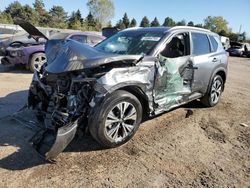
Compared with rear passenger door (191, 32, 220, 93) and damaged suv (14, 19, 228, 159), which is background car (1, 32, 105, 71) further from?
rear passenger door (191, 32, 220, 93)

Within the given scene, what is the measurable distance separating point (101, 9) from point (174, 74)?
263ft

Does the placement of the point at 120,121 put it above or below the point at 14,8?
below

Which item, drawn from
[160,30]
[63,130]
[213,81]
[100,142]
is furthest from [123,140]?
[213,81]

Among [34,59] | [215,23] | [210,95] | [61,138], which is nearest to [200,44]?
[210,95]

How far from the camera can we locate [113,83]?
4016 millimetres

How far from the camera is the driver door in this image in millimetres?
4777

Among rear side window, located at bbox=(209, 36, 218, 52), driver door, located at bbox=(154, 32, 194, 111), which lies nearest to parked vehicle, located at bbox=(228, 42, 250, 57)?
rear side window, located at bbox=(209, 36, 218, 52)

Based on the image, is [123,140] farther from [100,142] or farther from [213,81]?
[213,81]

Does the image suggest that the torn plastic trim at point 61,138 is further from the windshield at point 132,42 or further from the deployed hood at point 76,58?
the windshield at point 132,42

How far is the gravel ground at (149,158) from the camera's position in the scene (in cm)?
349

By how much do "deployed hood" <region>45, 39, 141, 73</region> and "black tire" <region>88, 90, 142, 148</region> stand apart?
0.49 metres

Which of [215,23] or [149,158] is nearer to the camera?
[149,158]

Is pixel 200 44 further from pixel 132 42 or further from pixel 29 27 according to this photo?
pixel 29 27

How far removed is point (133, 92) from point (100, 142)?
922 mm
